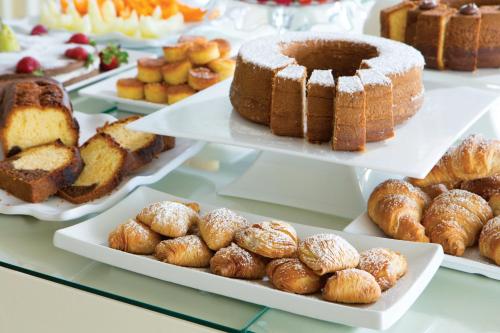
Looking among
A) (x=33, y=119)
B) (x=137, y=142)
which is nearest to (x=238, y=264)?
(x=137, y=142)

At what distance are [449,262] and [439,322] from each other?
0.38 ft

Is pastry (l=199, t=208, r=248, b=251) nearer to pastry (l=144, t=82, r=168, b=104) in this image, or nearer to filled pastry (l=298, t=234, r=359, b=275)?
filled pastry (l=298, t=234, r=359, b=275)

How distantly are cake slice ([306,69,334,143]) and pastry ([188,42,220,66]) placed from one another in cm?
58

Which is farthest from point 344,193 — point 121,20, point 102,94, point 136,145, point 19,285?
point 121,20

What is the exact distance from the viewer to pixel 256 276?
1038 mm

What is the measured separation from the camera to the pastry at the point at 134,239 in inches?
42.9

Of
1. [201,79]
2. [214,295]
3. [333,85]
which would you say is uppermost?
[333,85]

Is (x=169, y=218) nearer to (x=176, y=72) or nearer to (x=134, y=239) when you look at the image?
(x=134, y=239)

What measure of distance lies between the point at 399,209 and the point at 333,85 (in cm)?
23

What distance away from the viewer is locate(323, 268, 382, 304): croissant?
0.96m

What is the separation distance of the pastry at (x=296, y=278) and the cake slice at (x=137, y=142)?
0.50 meters

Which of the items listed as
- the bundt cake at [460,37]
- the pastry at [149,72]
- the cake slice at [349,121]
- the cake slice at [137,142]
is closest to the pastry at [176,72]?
the pastry at [149,72]

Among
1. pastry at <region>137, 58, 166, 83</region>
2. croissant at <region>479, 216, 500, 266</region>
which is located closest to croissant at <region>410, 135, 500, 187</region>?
croissant at <region>479, 216, 500, 266</region>

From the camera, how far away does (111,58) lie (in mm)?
2008
